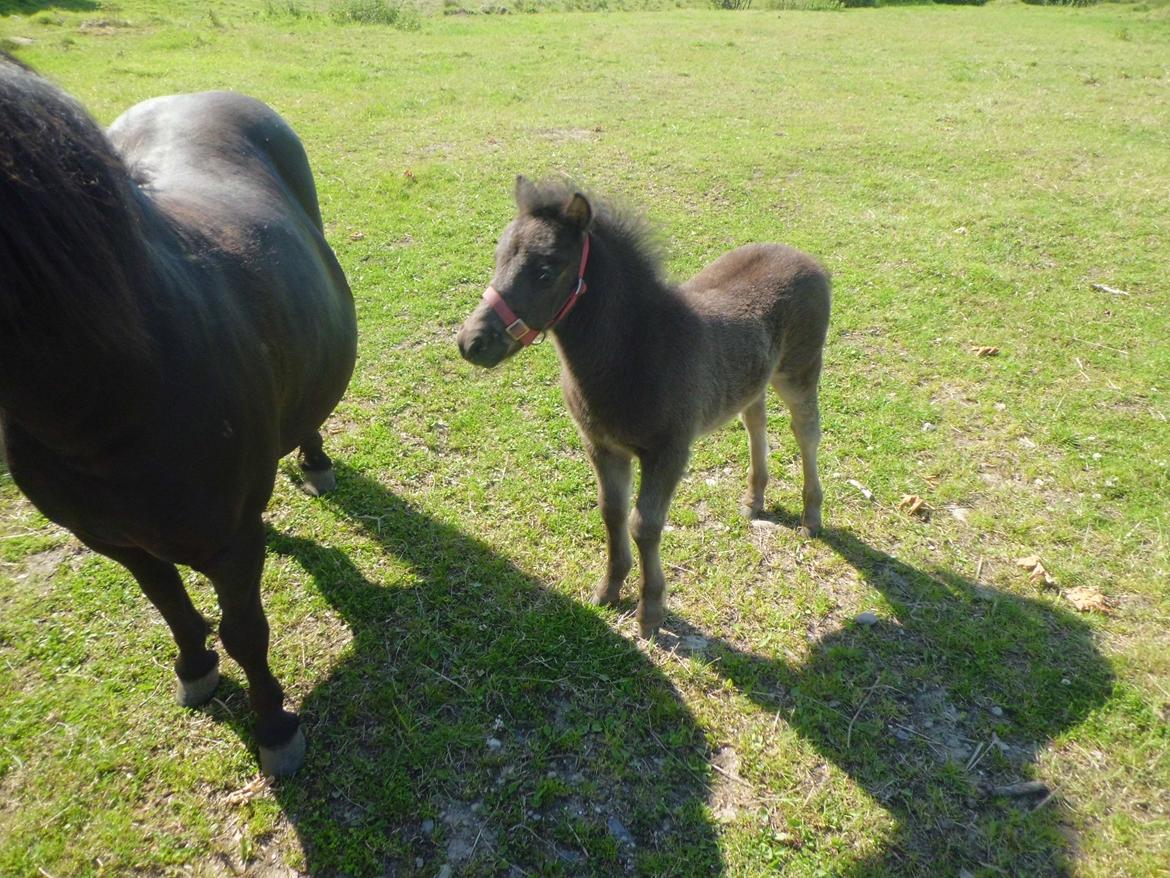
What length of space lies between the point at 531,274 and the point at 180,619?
2020mm

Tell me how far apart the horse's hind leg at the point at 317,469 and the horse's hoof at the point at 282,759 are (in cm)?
167

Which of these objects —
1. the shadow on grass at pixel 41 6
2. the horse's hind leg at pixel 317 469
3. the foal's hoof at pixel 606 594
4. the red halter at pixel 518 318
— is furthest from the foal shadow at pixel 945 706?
the shadow on grass at pixel 41 6

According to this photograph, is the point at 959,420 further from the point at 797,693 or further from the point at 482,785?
the point at 482,785

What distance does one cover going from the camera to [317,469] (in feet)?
13.3

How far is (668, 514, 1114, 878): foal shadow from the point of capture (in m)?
2.54

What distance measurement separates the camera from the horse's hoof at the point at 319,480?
405 centimetres

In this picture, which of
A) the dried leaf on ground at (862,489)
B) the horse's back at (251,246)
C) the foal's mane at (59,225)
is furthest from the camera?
the dried leaf on ground at (862,489)

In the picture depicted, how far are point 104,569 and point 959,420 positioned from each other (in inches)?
213

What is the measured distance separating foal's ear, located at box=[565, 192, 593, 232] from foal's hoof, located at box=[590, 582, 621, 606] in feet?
5.84

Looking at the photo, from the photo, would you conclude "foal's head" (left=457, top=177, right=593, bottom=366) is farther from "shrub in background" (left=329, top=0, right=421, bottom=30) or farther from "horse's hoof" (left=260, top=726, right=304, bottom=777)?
"shrub in background" (left=329, top=0, right=421, bottom=30)

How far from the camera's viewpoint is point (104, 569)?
3.51 metres

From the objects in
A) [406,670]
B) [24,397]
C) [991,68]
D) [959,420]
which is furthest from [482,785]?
[991,68]

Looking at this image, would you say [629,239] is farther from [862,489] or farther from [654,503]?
[862,489]

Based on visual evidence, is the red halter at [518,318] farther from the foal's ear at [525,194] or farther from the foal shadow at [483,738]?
the foal shadow at [483,738]
